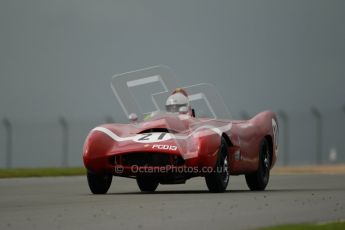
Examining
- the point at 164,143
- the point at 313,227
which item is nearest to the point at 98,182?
the point at 164,143

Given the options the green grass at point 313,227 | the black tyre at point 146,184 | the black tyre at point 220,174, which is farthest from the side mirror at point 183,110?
the green grass at point 313,227

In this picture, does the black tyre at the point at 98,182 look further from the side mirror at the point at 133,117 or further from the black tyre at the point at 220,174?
the black tyre at the point at 220,174

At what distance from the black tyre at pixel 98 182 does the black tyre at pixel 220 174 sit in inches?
66.0

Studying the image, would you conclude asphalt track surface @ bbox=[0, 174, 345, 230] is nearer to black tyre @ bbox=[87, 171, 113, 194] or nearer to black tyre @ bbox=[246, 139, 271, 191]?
black tyre @ bbox=[87, 171, 113, 194]

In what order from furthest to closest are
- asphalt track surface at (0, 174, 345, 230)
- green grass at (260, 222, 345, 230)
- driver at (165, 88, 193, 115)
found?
driver at (165, 88, 193, 115)
asphalt track surface at (0, 174, 345, 230)
green grass at (260, 222, 345, 230)

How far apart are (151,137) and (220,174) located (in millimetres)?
1214

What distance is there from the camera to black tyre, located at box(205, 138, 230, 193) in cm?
1561

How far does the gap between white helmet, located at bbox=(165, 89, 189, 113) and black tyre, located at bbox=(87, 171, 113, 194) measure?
6.84 feet

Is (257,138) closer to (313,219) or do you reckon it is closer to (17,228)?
(313,219)

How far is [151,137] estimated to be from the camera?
15.7 m

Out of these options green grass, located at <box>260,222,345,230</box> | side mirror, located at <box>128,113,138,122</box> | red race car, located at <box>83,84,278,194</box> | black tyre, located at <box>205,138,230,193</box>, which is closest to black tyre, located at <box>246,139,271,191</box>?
red race car, located at <box>83,84,278,194</box>

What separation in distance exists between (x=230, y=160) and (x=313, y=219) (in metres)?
5.92

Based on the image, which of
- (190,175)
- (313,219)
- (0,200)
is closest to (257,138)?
(190,175)

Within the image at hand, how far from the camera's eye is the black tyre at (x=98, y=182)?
16062mm
